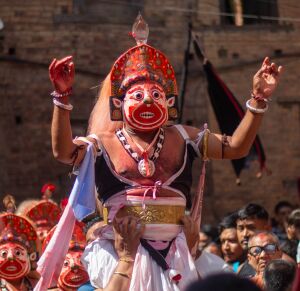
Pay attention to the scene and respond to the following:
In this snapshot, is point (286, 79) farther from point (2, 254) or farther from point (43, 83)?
point (2, 254)

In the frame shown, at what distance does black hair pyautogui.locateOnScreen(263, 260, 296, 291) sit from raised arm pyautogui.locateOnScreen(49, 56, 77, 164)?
1.63 metres

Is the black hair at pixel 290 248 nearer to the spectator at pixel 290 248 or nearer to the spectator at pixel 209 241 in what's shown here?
the spectator at pixel 290 248

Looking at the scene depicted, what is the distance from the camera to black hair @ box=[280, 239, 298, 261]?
840cm

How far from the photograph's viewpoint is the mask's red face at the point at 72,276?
7.59 meters

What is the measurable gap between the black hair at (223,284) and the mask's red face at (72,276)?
3941mm

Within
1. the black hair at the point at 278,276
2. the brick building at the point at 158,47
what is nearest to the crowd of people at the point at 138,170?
the black hair at the point at 278,276

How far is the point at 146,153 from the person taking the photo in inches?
225

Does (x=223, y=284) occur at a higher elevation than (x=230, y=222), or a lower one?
higher

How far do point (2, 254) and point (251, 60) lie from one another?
36.6ft

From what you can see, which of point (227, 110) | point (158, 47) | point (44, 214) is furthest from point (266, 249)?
point (158, 47)

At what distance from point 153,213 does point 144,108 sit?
577mm

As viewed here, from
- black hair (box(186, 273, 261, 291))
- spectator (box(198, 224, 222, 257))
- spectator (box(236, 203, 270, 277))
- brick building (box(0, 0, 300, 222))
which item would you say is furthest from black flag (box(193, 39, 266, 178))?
black hair (box(186, 273, 261, 291))

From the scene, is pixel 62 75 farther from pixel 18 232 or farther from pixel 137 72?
pixel 18 232

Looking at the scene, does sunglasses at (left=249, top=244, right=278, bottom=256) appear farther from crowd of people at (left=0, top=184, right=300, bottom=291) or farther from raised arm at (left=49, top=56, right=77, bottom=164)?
raised arm at (left=49, top=56, right=77, bottom=164)
